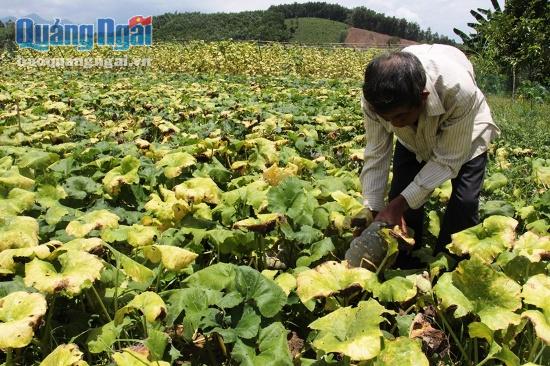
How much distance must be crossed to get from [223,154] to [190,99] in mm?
3398

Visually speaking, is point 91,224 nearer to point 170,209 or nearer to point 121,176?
point 170,209

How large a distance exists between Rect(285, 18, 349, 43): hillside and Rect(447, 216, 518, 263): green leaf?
56.9m

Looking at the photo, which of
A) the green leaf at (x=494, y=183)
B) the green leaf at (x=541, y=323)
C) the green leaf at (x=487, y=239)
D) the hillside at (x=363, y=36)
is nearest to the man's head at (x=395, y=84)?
the green leaf at (x=487, y=239)

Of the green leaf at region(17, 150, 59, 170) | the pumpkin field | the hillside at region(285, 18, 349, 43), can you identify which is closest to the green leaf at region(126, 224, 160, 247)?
the pumpkin field

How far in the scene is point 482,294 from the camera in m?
1.91

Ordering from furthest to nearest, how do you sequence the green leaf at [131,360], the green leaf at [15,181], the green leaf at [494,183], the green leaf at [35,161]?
the green leaf at [494,183], the green leaf at [35,161], the green leaf at [15,181], the green leaf at [131,360]

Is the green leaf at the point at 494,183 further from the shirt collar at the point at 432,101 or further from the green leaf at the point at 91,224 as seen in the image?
the green leaf at the point at 91,224

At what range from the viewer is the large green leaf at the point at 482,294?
1.81 meters

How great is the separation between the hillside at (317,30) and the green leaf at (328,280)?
2249 inches

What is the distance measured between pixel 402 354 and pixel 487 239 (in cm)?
78

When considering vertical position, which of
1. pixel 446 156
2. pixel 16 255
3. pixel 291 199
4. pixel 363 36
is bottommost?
pixel 16 255

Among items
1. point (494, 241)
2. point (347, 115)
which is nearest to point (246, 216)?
point (494, 241)

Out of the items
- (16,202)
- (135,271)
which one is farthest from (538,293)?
(16,202)

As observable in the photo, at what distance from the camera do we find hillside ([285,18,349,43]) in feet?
194
